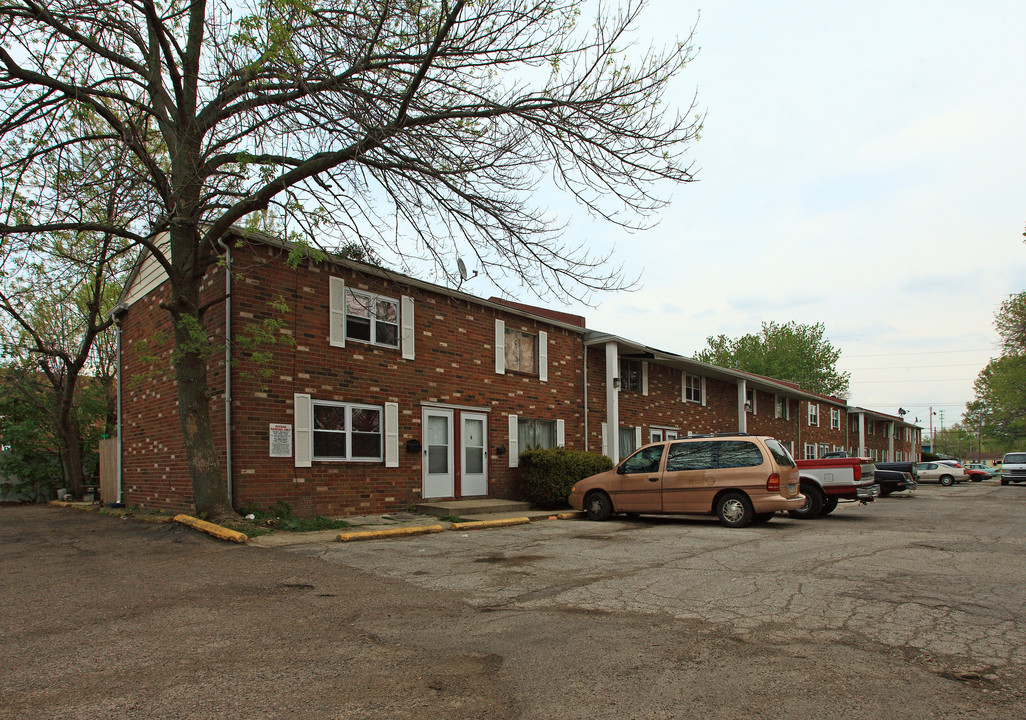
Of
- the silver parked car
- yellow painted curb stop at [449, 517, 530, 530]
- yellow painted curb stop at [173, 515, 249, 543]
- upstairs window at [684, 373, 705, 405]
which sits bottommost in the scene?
the silver parked car

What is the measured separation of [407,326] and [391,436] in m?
2.45

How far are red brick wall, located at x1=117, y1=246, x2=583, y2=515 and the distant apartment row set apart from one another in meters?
0.03

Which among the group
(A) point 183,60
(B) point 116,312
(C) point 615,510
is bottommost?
(C) point 615,510

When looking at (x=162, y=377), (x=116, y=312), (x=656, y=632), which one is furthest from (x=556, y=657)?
(x=116, y=312)

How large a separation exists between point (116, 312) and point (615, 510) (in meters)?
13.6

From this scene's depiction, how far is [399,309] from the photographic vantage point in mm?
15414

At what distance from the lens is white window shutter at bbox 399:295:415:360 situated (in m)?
15.4

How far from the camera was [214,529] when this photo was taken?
1056 cm

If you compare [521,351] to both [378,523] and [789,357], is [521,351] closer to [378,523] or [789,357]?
[378,523]

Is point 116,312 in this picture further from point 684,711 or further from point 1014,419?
point 1014,419

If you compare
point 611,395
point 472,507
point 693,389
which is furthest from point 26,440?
point 693,389

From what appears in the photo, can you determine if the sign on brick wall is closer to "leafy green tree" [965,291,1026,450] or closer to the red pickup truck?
the red pickup truck

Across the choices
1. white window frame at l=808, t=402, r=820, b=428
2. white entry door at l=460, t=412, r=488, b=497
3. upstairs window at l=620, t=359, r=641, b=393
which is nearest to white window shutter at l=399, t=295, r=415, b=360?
white entry door at l=460, t=412, r=488, b=497

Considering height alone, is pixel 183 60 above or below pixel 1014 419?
above
